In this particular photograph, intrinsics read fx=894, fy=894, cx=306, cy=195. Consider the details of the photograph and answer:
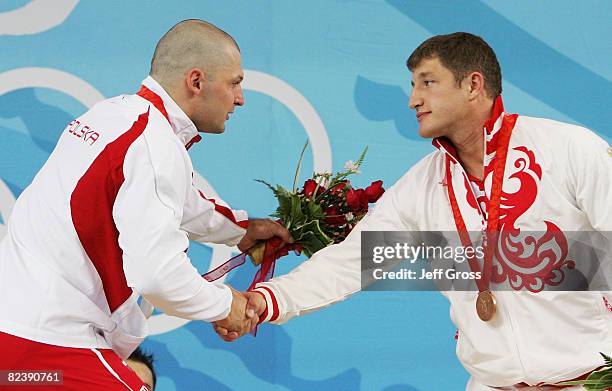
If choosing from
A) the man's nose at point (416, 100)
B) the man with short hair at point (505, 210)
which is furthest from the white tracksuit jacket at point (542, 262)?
the man's nose at point (416, 100)

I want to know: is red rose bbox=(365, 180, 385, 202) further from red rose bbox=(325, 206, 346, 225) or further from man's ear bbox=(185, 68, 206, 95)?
man's ear bbox=(185, 68, 206, 95)

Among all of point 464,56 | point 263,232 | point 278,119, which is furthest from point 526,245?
point 278,119

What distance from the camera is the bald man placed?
2736 millimetres

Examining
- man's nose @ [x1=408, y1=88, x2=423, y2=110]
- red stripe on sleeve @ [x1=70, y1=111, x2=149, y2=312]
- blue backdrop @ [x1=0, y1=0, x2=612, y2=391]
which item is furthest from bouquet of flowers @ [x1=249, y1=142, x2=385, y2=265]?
red stripe on sleeve @ [x1=70, y1=111, x2=149, y2=312]

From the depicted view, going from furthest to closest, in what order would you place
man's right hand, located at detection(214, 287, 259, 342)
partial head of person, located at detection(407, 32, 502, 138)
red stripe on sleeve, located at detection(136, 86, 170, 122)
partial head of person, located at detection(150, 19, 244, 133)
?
1. partial head of person, located at detection(407, 32, 502, 138)
2. man's right hand, located at detection(214, 287, 259, 342)
3. partial head of person, located at detection(150, 19, 244, 133)
4. red stripe on sleeve, located at detection(136, 86, 170, 122)

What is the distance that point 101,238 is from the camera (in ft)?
9.24

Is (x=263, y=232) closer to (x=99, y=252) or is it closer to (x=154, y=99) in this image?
(x=154, y=99)

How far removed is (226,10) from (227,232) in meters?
1.42

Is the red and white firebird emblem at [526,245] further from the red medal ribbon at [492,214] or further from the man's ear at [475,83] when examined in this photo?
the man's ear at [475,83]

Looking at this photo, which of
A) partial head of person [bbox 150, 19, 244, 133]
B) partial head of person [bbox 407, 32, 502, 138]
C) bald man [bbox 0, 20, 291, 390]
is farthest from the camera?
partial head of person [bbox 407, 32, 502, 138]

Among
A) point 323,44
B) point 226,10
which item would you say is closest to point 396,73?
point 323,44

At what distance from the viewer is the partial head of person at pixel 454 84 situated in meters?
3.49

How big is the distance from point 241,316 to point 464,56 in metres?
1.34

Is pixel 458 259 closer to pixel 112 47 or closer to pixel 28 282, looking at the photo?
pixel 28 282
